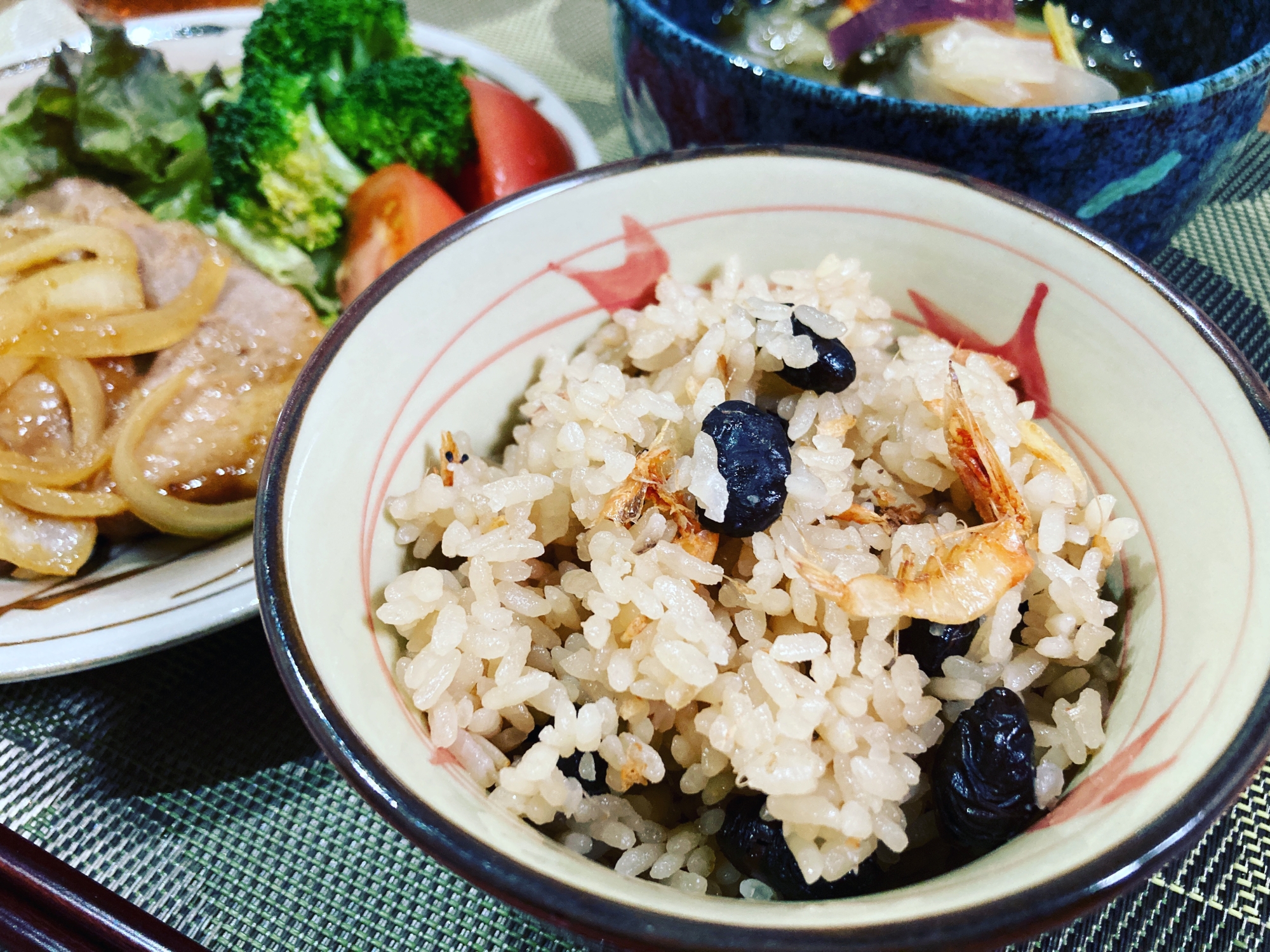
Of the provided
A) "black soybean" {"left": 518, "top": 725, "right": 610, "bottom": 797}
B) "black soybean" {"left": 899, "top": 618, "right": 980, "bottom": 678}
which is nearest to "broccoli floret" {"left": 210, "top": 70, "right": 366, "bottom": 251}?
"black soybean" {"left": 518, "top": 725, "right": 610, "bottom": 797}

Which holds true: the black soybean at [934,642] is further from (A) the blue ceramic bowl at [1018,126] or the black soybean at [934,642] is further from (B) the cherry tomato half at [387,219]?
(B) the cherry tomato half at [387,219]

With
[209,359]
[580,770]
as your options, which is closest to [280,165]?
[209,359]

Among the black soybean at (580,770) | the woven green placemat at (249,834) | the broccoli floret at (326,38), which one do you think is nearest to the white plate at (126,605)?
the woven green placemat at (249,834)

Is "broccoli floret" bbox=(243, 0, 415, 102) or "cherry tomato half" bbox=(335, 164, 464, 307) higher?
"broccoli floret" bbox=(243, 0, 415, 102)

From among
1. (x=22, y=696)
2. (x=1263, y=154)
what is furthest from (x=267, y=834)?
(x=1263, y=154)

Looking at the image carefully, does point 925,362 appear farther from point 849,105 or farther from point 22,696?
point 22,696

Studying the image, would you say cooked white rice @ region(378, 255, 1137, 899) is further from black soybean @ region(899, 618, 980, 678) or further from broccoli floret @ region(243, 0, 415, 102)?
broccoli floret @ region(243, 0, 415, 102)

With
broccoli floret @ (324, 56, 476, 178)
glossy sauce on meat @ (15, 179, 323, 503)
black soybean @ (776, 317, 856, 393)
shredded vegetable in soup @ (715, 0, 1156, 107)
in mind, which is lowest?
glossy sauce on meat @ (15, 179, 323, 503)

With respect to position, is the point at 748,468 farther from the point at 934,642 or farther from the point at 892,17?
the point at 892,17
